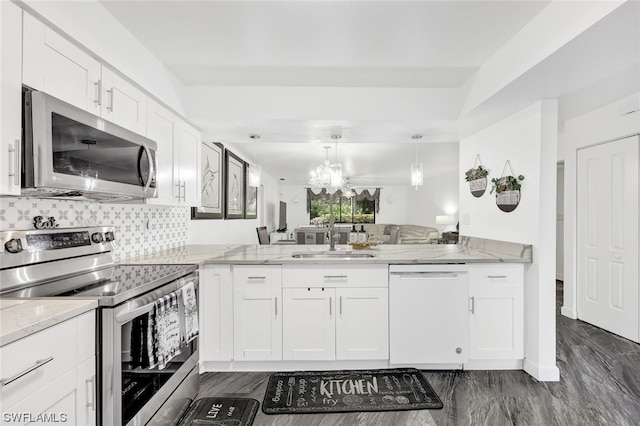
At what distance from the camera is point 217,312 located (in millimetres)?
2443

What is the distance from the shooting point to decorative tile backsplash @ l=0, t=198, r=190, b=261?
1520 millimetres

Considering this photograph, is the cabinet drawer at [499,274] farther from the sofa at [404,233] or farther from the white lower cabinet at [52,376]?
the sofa at [404,233]

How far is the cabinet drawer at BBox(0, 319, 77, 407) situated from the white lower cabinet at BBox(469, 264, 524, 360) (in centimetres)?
251

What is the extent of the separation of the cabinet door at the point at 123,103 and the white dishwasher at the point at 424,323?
2.07 metres

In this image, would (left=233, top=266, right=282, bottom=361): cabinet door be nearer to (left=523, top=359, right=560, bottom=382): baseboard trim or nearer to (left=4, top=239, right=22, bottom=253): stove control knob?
(left=4, top=239, right=22, bottom=253): stove control knob

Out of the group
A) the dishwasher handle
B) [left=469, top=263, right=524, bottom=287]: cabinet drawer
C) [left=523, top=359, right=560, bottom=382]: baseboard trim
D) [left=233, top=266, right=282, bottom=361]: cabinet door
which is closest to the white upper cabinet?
[left=233, top=266, right=282, bottom=361]: cabinet door

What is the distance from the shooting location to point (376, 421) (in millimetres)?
1904

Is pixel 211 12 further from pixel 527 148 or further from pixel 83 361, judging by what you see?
pixel 527 148

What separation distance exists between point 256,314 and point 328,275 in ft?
2.09

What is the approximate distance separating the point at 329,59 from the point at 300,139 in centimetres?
121

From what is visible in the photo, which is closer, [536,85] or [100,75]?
[100,75]

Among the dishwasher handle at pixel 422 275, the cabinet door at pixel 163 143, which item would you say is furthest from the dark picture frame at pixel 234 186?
the dishwasher handle at pixel 422 275

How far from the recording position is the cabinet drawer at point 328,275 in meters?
2.45

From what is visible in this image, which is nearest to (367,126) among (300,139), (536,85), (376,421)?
(300,139)
